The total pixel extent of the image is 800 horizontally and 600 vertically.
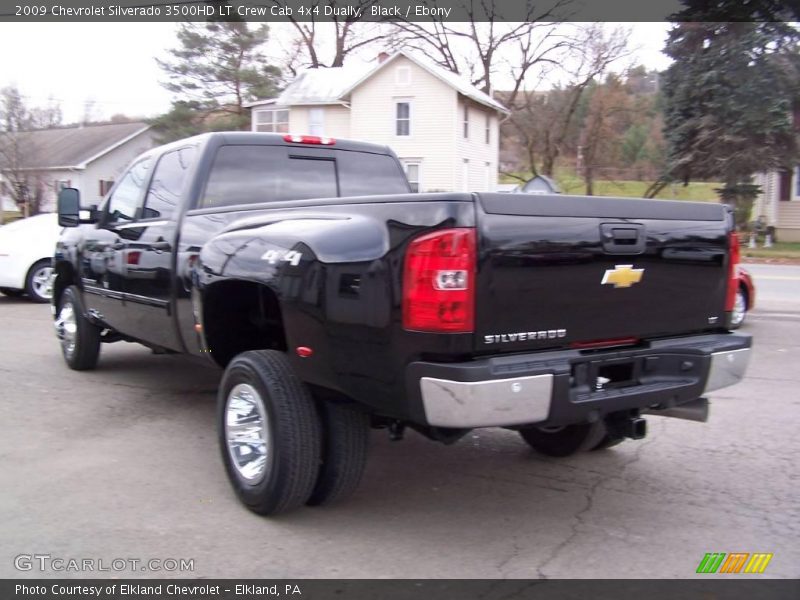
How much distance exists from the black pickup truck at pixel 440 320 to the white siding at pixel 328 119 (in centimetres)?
3040

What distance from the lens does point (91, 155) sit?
47.5 m

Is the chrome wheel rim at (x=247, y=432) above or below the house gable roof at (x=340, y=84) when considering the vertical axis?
below

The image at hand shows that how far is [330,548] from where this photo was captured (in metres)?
3.63

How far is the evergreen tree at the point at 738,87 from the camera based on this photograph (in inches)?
1026

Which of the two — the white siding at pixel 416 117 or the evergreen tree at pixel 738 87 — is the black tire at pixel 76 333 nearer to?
the evergreen tree at pixel 738 87

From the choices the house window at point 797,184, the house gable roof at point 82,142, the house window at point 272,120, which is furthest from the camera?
the house gable roof at point 82,142

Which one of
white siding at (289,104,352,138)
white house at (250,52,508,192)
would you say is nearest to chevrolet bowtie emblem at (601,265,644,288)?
white house at (250,52,508,192)

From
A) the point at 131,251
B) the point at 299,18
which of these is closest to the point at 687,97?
the point at 299,18

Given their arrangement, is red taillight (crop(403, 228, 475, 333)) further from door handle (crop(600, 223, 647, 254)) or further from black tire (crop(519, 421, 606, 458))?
black tire (crop(519, 421, 606, 458))

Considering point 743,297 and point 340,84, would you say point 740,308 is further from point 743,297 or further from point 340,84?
point 340,84

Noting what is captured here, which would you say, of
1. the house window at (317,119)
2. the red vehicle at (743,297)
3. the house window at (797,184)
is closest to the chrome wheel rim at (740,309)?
the red vehicle at (743,297)

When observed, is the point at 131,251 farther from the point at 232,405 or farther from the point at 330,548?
the point at 330,548

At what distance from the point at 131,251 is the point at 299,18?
40.4m

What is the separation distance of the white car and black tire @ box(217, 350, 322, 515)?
9295 mm
